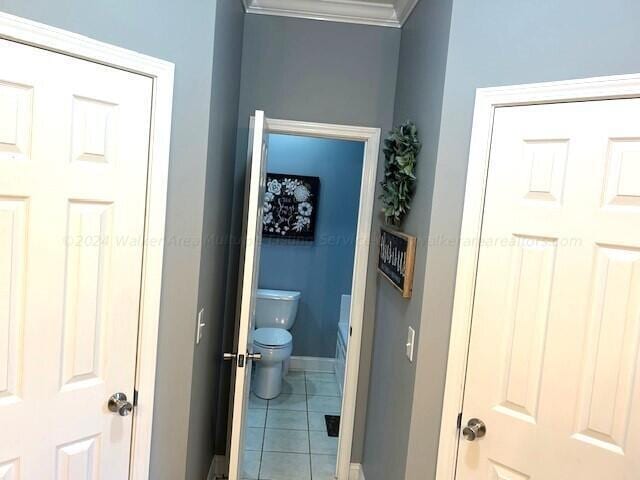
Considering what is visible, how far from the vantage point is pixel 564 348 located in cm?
135

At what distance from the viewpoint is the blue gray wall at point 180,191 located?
1464 millimetres

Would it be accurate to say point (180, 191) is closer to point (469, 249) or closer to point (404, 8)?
point (469, 249)

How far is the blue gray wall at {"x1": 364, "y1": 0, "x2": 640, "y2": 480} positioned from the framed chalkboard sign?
12 cm

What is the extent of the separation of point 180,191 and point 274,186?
225 cm

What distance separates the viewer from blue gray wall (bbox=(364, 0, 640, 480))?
1270 mm

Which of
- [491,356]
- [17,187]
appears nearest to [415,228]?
[491,356]

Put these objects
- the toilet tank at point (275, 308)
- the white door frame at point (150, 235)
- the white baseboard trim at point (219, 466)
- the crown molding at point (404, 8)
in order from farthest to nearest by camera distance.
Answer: the toilet tank at point (275, 308) < the white baseboard trim at point (219, 466) < the crown molding at point (404, 8) < the white door frame at point (150, 235)

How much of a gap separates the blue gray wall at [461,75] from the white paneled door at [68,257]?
1.04 m

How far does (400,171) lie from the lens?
188 centimetres

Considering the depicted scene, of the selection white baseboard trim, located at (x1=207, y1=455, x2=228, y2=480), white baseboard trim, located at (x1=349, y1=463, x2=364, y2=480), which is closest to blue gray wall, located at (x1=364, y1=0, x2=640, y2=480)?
white baseboard trim, located at (x1=349, y1=463, x2=364, y2=480)

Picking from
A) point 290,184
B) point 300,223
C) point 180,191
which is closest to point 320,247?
point 300,223

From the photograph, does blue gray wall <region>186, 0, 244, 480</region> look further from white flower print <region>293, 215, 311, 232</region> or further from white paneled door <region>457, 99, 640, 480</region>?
white flower print <region>293, 215, 311, 232</region>

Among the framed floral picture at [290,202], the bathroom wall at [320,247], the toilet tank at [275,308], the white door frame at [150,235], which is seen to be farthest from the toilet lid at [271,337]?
the white door frame at [150,235]

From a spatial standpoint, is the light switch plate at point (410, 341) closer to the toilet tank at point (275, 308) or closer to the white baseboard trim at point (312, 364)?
the toilet tank at point (275, 308)
